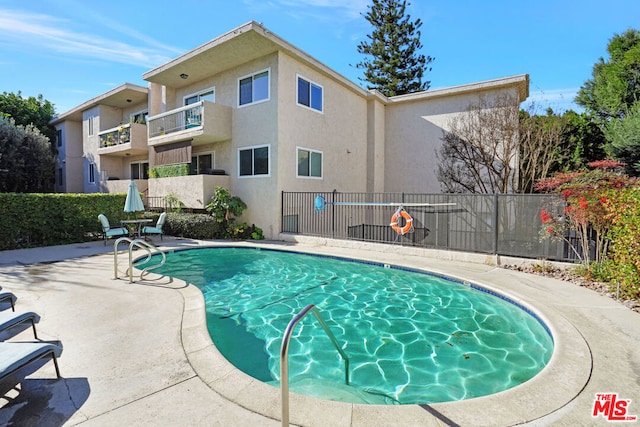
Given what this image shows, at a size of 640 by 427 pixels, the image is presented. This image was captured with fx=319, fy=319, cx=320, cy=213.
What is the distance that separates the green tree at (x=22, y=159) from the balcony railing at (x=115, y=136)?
185 inches

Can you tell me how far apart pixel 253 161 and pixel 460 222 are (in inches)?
338

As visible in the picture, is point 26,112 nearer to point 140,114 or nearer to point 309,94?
point 140,114

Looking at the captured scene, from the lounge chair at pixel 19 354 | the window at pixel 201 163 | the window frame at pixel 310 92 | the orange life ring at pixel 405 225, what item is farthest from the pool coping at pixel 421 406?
the window at pixel 201 163

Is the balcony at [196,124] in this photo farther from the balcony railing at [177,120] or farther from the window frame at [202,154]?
the window frame at [202,154]

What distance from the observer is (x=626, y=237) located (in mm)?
5469

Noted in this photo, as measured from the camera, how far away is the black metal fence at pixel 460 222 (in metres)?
8.41

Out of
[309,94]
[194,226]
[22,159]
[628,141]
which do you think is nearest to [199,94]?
[309,94]

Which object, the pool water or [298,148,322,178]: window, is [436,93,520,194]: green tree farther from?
the pool water

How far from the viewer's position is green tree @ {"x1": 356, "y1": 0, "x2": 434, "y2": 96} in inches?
1121

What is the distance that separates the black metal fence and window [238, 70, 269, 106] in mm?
4320

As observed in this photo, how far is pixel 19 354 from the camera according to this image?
268 centimetres

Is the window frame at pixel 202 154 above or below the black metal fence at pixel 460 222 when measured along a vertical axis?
above

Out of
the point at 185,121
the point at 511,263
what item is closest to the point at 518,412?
the point at 511,263

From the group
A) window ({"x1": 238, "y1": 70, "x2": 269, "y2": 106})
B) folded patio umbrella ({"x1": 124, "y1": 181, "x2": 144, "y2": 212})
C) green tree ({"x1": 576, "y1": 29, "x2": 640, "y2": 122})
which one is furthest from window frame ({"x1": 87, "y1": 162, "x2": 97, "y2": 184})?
green tree ({"x1": 576, "y1": 29, "x2": 640, "y2": 122})
